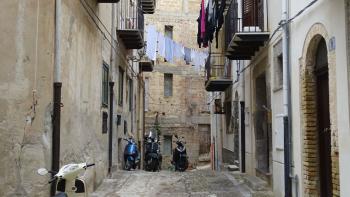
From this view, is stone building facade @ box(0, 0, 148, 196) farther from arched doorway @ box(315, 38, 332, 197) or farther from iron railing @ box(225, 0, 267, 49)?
arched doorway @ box(315, 38, 332, 197)

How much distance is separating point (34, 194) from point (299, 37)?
5109 millimetres

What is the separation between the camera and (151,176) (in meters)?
14.0

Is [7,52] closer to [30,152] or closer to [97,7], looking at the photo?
[30,152]

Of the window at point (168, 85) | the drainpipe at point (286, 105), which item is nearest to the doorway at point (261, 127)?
the drainpipe at point (286, 105)

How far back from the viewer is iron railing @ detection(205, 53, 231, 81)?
18.8 metres

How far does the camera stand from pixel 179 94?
32.6m

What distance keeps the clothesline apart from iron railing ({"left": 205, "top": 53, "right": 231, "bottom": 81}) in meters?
3.15

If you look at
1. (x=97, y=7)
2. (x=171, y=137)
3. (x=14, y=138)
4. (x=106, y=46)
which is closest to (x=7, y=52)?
(x=14, y=138)

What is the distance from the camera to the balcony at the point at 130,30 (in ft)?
48.2

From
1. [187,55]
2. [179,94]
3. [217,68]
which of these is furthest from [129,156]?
[179,94]

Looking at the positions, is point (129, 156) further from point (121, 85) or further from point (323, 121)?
point (323, 121)

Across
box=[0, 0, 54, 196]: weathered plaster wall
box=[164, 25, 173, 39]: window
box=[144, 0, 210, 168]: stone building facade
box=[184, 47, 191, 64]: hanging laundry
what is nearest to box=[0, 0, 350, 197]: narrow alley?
box=[0, 0, 54, 196]: weathered plaster wall

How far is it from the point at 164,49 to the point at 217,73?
3.99 meters

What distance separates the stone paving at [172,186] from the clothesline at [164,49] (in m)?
9.13
